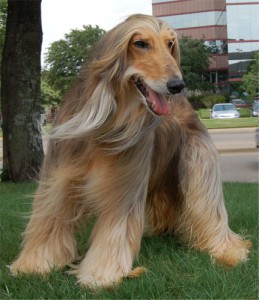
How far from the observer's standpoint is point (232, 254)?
11.6 ft

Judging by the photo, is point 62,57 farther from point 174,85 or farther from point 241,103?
point 174,85

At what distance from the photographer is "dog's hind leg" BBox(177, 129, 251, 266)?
12.1ft

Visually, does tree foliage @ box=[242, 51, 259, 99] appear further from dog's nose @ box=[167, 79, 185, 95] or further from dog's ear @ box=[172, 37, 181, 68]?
dog's nose @ box=[167, 79, 185, 95]

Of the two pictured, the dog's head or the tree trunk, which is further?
the tree trunk

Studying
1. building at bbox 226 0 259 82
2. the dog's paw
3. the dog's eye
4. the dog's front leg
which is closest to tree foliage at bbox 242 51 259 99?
building at bbox 226 0 259 82

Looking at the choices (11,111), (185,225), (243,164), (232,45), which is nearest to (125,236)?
(185,225)

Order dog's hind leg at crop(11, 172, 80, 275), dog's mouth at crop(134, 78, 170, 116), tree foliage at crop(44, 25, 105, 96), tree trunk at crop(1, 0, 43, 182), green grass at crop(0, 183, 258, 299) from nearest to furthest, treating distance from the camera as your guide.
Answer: dog's mouth at crop(134, 78, 170, 116) < green grass at crop(0, 183, 258, 299) < dog's hind leg at crop(11, 172, 80, 275) < tree trunk at crop(1, 0, 43, 182) < tree foliage at crop(44, 25, 105, 96)

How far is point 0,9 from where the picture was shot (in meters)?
25.3

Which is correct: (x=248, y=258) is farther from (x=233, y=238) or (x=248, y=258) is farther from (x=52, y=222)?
(x=52, y=222)

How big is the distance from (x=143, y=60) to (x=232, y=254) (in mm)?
1509

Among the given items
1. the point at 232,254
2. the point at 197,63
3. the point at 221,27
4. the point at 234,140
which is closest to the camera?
the point at 232,254

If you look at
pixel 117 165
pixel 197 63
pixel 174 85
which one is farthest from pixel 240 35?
pixel 174 85

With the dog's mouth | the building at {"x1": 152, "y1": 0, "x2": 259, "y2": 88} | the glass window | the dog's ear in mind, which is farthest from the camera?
the glass window

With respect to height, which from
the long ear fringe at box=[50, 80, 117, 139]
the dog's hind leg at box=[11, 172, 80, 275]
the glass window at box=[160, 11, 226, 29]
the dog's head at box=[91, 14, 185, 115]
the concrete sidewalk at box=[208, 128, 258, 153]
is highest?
the glass window at box=[160, 11, 226, 29]
